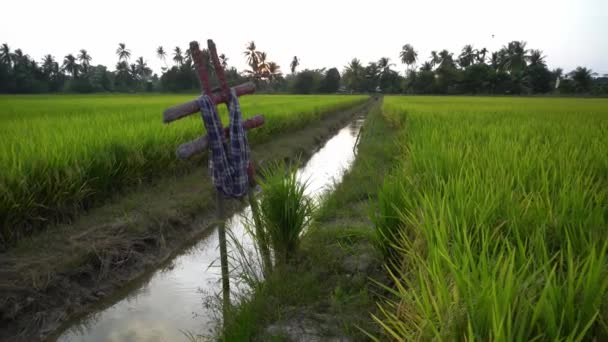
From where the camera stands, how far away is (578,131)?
16.2 ft

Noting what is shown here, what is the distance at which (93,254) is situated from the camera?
317 cm

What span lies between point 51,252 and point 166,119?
167 cm

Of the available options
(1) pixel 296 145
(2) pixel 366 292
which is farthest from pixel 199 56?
(1) pixel 296 145

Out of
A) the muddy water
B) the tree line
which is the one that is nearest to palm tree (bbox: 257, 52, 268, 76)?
the tree line

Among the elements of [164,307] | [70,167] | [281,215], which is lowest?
[164,307]

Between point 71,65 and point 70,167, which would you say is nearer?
point 70,167

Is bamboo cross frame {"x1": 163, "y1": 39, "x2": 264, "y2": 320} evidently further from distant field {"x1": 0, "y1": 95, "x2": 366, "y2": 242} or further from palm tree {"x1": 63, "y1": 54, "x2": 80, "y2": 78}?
palm tree {"x1": 63, "y1": 54, "x2": 80, "y2": 78}

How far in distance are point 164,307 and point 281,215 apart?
1.25 metres

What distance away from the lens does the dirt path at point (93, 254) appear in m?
2.58

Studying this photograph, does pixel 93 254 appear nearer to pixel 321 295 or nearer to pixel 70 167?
pixel 70 167

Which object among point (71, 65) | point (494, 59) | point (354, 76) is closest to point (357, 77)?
point (354, 76)

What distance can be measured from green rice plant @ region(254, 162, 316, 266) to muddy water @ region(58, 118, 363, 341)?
0.80 feet

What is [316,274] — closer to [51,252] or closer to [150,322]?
[150,322]

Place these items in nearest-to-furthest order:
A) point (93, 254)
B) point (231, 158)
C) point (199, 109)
Result: point (199, 109)
point (231, 158)
point (93, 254)
